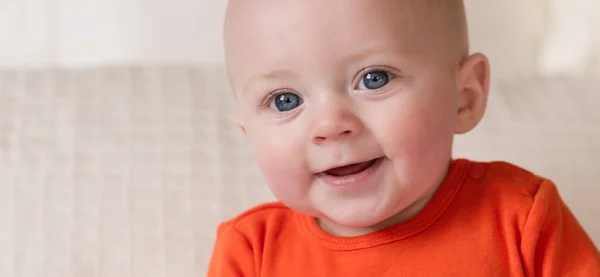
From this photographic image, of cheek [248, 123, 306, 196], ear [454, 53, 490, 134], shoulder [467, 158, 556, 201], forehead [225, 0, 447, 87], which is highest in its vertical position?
forehead [225, 0, 447, 87]

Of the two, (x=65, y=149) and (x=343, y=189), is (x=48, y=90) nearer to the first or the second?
(x=65, y=149)

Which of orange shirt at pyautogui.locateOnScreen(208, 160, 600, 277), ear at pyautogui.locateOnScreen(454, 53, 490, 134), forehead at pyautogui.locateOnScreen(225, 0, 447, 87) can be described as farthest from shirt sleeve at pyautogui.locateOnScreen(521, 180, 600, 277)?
forehead at pyautogui.locateOnScreen(225, 0, 447, 87)

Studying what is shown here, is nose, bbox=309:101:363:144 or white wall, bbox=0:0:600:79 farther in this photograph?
white wall, bbox=0:0:600:79

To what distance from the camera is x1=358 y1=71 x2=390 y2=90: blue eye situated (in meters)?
0.70

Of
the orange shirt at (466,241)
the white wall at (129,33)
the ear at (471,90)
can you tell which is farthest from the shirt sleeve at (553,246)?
the white wall at (129,33)

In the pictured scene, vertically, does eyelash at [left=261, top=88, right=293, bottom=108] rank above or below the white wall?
below

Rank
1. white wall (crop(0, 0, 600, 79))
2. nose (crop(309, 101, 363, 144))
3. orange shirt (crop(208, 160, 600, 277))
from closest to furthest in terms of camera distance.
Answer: nose (crop(309, 101, 363, 144)) < orange shirt (crop(208, 160, 600, 277)) < white wall (crop(0, 0, 600, 79))

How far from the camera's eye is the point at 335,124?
2.23ft

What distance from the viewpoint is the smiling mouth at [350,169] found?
724 millimetres

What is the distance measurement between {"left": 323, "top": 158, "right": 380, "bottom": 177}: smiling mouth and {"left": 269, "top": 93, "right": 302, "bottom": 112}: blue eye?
7 cm

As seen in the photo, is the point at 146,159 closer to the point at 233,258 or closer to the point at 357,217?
the point at 233,258

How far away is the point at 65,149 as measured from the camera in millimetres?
1111

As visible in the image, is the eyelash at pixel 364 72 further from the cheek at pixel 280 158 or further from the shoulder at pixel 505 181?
the shoulder at pixel 505 181

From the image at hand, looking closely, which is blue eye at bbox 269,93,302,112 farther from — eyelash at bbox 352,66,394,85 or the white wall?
the white wall
